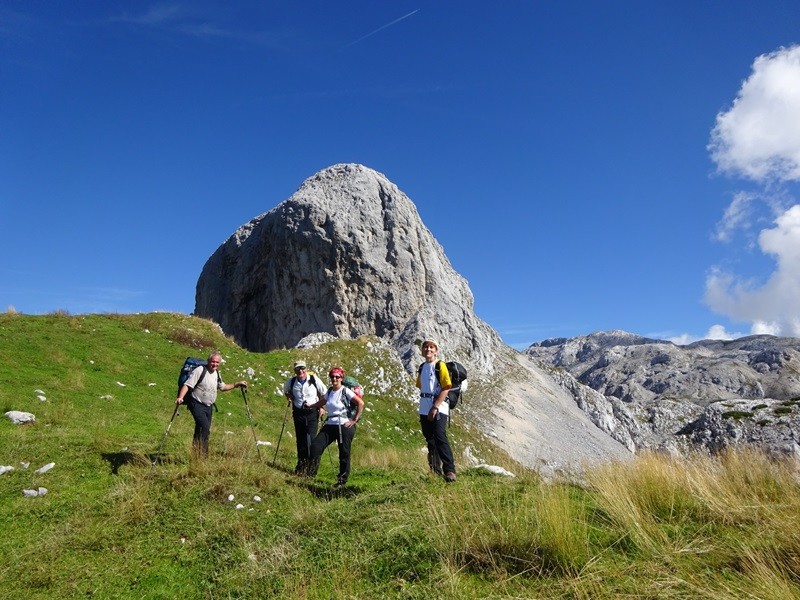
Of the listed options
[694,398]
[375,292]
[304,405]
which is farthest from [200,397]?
[694,398]

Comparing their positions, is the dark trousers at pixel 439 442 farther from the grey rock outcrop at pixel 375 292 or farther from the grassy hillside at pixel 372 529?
the grey rock outcrop at pixel 375 292

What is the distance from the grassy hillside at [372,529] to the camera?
5059mm

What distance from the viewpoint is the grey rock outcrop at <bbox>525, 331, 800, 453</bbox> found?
199 feet

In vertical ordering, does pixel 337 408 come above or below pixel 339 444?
above

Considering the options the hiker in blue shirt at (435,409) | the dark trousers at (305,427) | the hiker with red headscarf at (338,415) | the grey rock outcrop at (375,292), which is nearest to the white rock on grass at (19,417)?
the dark trousers at (305,427)

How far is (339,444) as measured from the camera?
1145 cm

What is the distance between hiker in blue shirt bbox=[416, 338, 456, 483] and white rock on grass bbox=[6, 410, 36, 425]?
37.0 feet

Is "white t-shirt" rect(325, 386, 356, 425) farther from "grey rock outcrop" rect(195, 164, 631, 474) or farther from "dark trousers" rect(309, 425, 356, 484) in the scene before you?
"grey rock outcrop" rect(195, 164, 631, 474)

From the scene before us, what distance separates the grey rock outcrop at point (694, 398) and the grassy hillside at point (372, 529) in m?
2.94

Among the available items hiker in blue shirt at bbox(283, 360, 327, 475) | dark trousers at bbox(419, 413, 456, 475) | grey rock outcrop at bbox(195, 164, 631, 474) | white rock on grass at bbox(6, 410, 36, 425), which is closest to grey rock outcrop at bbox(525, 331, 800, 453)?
dark trousers at bbox(419, 413, 456, 475)

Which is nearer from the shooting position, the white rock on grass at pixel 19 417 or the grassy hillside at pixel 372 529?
the grassy hillside at pixel 372 529

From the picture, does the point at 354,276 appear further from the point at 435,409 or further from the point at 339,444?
the point at 435,409

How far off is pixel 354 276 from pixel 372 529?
4796 cm

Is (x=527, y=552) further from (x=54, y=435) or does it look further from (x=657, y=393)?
(x=657, y=393)
